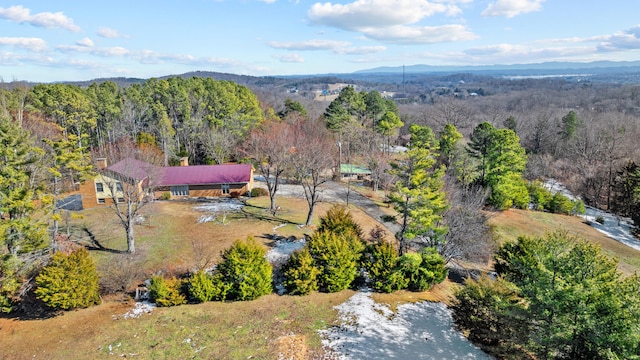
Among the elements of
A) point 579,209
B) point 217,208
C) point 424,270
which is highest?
point 217,208

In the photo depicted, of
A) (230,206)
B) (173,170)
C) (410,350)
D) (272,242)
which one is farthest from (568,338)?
(173,170)

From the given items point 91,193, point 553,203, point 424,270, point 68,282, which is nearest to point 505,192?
point 553,203

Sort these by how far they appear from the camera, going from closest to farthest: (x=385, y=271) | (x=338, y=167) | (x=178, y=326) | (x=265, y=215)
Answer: (x=178, y=326)
(x=385, y=271)
(x=265, y=215)
(x=338, y=167)

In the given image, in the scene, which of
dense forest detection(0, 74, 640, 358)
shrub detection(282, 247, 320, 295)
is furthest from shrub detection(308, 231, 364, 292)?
shrub detection(282, 247, 320, 295)

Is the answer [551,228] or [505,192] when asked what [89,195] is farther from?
[551,228]

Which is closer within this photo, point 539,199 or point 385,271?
point 385,271

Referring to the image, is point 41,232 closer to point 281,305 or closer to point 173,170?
point 281,305
